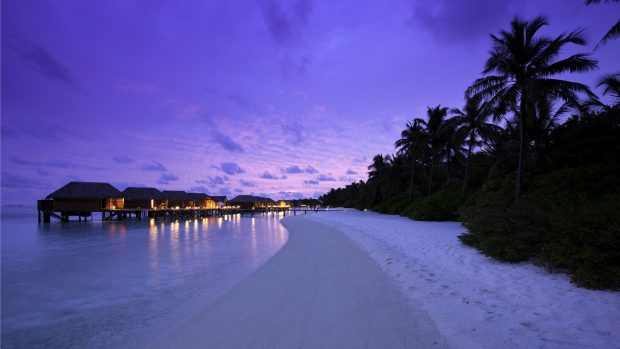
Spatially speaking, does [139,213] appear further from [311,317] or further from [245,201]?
[311,317]

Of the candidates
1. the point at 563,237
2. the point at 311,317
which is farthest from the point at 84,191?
the point at 563,237

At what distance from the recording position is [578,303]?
493 cm

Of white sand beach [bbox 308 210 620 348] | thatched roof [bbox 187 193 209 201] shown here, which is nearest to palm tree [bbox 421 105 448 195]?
white sand beach [bbox 308 210 620 348]

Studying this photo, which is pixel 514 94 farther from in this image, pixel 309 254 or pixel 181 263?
pixel 181 263

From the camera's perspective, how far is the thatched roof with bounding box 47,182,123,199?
1911 inches

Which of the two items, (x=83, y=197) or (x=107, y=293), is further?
(x=83, y=197)

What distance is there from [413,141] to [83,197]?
4929 cm

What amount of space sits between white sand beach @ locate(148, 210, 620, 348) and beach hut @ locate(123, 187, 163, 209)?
2316 inches

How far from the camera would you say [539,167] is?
1962 centimetres

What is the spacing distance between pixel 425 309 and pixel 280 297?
297 cm

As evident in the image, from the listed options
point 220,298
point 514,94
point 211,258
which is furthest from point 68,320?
point 514,94

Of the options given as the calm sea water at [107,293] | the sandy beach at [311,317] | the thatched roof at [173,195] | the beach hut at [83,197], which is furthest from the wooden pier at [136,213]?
the sandy beach at [311,317]

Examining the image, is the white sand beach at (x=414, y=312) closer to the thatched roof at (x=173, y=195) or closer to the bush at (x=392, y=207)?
the bush at (x=392, y=207)

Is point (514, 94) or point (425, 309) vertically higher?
point (514, 94)
